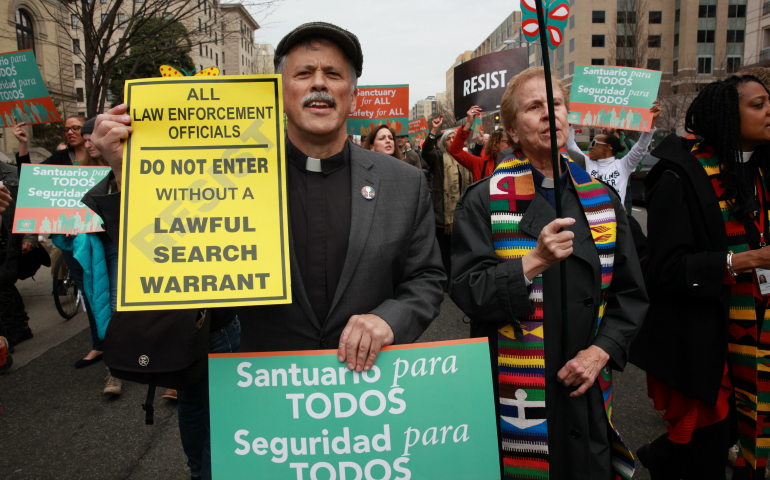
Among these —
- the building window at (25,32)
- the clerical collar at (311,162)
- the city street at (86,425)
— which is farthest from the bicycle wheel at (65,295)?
the building window at (25,32)

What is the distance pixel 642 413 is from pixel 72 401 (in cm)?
433

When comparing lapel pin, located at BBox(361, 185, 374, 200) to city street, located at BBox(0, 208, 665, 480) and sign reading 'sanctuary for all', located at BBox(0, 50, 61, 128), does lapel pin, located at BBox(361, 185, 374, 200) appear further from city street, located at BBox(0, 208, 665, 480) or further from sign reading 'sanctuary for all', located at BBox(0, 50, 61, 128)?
sign reading 'sanctuary for all', located at BBox(0, 50, 61, 128)

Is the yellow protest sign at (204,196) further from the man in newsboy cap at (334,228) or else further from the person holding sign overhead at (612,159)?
the person holding sign overhead at (612,159)

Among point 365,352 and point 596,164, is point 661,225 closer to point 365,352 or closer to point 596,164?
point 365,352

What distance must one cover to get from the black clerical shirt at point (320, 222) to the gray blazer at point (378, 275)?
5cm

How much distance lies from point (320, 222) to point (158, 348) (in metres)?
0.88

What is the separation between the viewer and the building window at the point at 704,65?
48781mm

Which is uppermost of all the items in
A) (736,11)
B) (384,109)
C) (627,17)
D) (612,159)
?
(736,11)

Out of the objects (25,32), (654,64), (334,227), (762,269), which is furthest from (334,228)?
(654,64)

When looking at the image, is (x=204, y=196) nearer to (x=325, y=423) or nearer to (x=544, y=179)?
(x=325, y=423)

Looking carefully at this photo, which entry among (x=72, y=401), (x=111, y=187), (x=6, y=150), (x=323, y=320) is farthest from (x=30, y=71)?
(x=6, y=150)

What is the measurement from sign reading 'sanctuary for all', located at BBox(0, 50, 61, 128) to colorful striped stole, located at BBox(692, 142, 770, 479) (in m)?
6.44

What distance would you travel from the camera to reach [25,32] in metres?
22.7

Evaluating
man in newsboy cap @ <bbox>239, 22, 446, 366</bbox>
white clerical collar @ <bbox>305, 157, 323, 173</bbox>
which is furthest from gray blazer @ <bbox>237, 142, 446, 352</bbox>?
white clerical collar @ <bbox>305, 157, 323, 173</bbox>
